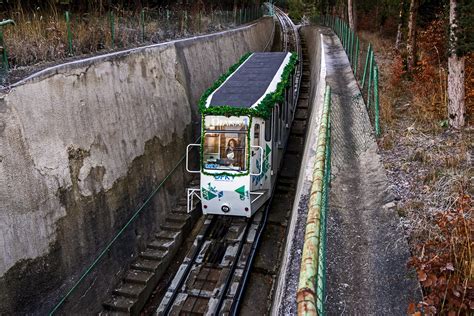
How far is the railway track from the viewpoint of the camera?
31.9ft

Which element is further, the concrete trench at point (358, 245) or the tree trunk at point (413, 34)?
the tree trunk at point (413, 34)

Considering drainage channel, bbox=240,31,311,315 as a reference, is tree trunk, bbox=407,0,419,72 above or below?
above

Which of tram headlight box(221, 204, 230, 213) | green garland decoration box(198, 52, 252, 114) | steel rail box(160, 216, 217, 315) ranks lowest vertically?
steel rail box(160, 216, 217, 315)

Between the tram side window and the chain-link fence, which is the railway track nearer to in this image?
the tram side window

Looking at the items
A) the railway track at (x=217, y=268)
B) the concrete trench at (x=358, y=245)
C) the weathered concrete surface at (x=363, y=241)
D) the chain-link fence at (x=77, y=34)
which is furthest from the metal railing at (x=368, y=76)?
the chain-link fence at (x=77, y=34)

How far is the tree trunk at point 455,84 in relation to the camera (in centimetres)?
903

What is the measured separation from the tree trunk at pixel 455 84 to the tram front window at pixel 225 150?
15.9ft

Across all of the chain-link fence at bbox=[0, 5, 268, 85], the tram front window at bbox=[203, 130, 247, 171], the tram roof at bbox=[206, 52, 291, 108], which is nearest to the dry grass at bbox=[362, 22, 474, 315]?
the tram roof at bbox=[206, 52, 291, 108]

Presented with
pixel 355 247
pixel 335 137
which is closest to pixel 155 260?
pixel 335 137

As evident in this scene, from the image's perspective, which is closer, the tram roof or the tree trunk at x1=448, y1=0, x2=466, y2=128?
the tree trunk at x1=448, y1=0, x2=466, y2=128

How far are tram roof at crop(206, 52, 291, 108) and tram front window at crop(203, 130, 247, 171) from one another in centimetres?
80

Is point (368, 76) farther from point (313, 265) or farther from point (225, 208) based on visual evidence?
point (313, 265)

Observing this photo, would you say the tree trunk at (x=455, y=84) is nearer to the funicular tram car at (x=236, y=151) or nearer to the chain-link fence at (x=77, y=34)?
the funicular tram car at (x=236, y=151)

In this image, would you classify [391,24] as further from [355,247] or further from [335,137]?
[355,247]
